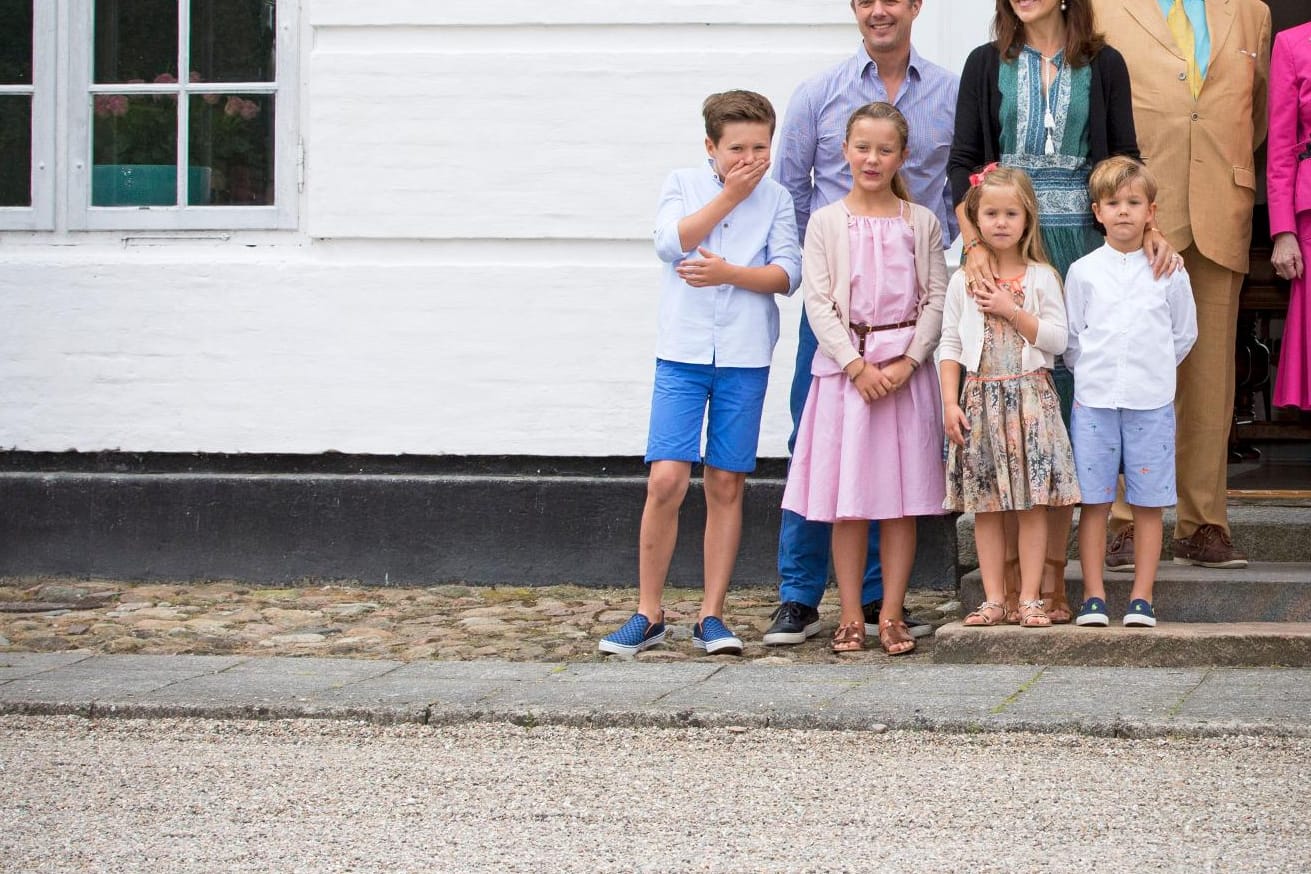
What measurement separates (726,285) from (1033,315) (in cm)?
86

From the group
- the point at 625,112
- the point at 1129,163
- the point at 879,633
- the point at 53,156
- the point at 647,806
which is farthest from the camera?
the point at 53,156

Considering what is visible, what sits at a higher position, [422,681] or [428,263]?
[428,263]

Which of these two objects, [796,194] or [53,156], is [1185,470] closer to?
[796,194]

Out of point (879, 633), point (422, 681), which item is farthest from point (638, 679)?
point (879, 633)

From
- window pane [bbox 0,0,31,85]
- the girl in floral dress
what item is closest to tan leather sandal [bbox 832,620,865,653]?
the girl in floral dress

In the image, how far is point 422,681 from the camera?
4691 mm

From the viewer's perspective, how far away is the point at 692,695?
14.4ft

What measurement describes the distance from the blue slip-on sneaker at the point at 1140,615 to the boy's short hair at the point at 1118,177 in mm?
→ 1104

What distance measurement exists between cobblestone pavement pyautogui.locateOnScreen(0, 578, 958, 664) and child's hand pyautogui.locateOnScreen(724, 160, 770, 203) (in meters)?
1.31

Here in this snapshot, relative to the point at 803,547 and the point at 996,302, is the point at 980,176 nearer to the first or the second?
the point at 996,302

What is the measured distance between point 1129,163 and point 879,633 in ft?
4.91

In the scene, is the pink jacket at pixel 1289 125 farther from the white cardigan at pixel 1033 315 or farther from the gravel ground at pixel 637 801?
the gravel ground at pixel 637 801

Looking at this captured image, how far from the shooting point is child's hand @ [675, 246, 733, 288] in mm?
5027

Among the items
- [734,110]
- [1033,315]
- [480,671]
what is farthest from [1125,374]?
[480,671]
